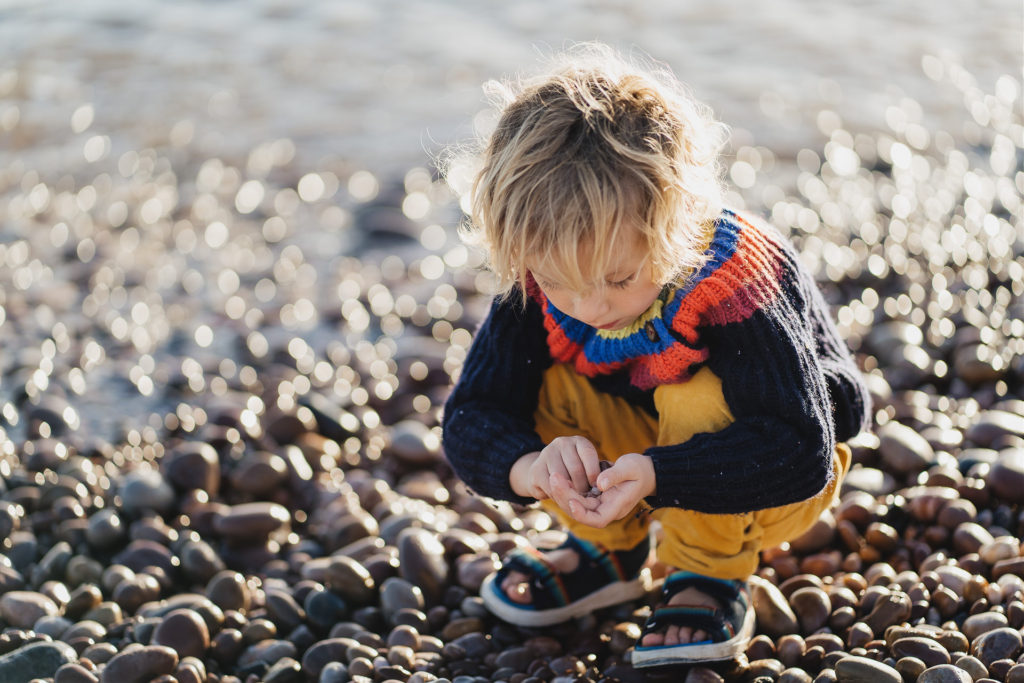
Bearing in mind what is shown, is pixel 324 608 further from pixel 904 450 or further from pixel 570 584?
pixel 904 450

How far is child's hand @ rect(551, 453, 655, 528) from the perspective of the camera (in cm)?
221

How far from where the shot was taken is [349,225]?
5629 mm

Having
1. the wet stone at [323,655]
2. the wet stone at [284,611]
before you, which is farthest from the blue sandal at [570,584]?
the wet stone at [284,611]

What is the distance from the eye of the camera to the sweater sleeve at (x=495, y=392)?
2.51 metres

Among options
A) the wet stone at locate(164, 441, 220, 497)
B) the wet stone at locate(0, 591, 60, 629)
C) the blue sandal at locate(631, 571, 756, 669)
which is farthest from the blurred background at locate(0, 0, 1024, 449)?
the blue sandal at locate(631, 571, 756, 669)

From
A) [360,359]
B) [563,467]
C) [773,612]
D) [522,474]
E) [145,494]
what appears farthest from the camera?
[360,359]

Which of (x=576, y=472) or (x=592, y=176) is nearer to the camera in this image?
(x=592, y=176)

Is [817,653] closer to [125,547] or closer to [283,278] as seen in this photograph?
[125,547]

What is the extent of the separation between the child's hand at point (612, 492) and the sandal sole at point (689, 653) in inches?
16.4

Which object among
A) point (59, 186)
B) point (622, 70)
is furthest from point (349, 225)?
point (622, 70)

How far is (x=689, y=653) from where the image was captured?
243cm

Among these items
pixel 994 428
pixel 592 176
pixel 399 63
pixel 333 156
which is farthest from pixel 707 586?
pixel 399 63

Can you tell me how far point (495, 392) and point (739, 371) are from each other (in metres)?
0.61

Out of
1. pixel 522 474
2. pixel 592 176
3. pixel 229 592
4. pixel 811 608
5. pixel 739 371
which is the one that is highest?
pixel 592 176
